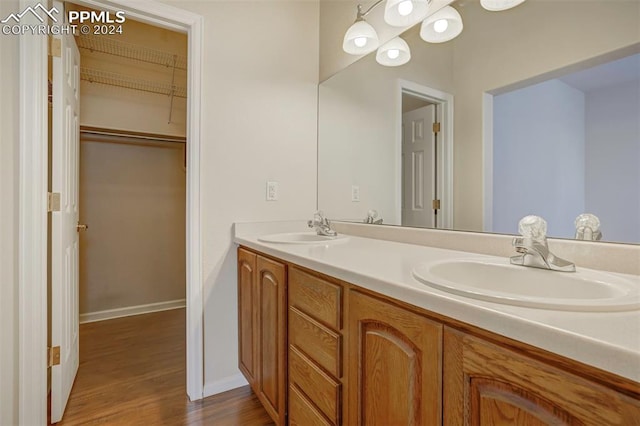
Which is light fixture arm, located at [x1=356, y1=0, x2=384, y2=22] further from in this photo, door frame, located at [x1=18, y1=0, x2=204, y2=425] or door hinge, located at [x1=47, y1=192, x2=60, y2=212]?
door hinge, located at [x1=47, y1=192, x2=60, y2=212]

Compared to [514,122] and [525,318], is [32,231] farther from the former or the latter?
[514,122]

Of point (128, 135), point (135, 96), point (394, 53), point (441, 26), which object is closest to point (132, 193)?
point (128, 135)

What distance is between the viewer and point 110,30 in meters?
2.30

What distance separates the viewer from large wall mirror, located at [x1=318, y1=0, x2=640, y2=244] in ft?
2.87

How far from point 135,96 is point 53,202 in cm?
158

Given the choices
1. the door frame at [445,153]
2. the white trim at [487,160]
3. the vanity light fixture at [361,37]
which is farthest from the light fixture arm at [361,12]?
the white trim at [487,160]

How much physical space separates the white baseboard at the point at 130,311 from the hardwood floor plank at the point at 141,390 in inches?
10.3

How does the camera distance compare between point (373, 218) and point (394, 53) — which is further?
point (373, 218)

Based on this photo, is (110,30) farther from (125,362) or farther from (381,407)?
(381,407)

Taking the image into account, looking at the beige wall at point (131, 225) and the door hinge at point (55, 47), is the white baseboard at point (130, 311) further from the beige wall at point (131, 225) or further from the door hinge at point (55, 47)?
the door hinge at point (55, 47)

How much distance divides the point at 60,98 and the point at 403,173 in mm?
1714

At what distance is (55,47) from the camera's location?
1479mm

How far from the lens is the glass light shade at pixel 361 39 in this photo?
1668mm

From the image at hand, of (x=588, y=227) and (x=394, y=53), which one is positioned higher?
(x=394, y=53)
